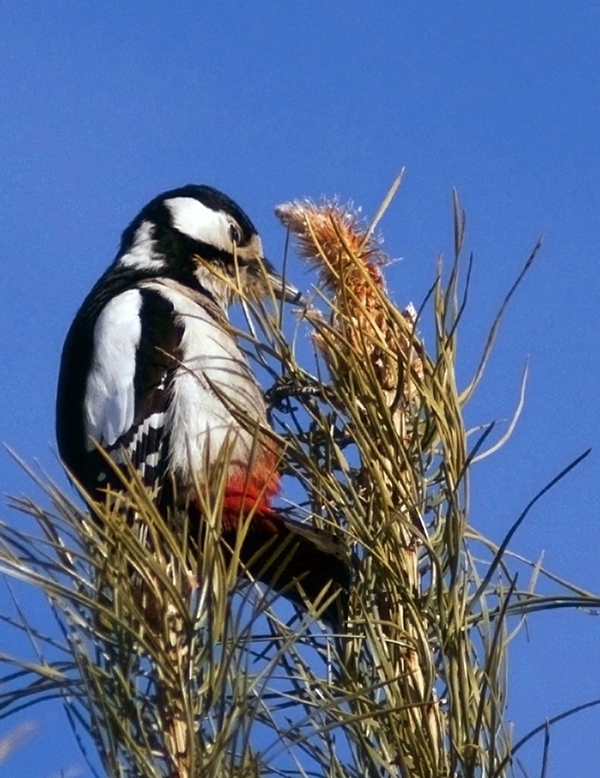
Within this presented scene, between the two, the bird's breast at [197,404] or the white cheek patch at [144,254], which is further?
the white cheek patch at [144,254]

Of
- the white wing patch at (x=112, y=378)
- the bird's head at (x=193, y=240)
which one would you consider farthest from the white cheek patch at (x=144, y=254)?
the white wing patch at (x=112, y=378)

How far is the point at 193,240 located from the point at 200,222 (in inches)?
3.0

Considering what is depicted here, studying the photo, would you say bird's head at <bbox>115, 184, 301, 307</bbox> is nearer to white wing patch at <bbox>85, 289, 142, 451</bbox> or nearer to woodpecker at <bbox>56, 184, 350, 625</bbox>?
woodpecker at <bbox>56, 184, 350, 625</bbox>

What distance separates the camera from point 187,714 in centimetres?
99

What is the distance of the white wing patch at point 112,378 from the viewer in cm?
237

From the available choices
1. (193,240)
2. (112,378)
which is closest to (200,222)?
(193,240)

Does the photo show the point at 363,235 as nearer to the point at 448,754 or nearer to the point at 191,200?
the point at 448,754

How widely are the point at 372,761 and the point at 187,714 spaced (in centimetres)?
24

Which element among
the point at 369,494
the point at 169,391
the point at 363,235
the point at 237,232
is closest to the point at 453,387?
the point at 369,494

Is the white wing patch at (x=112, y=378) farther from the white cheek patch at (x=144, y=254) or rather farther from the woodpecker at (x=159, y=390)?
the white cheek patch at (x=144, y=254)

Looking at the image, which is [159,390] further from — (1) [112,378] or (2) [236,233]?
(2) [236,233]

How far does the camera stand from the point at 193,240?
2.98 metres

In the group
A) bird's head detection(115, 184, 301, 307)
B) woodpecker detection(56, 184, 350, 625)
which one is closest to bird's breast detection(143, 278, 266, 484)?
woodpecker detection(56, 184, 350, 625)

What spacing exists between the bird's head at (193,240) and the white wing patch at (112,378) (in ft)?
1.24
